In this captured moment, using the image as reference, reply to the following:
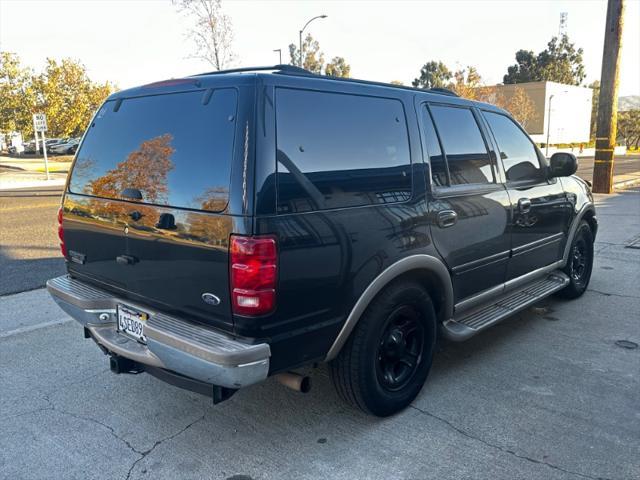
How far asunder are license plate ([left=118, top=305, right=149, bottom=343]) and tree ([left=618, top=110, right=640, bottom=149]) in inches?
2955

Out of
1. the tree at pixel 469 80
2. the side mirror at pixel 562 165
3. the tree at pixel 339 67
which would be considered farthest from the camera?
the tree at pixel 339 67

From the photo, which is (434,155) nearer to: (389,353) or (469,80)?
(389,353)

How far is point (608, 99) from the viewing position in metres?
13.5

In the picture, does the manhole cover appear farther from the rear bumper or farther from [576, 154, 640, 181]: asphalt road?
[576, 154, 640, 181]: asphalt road

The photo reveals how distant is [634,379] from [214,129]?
131 inches

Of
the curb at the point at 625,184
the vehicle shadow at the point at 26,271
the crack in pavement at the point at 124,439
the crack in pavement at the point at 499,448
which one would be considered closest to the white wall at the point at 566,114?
the curb at the point at 625,184

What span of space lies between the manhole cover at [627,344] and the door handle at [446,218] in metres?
2.03

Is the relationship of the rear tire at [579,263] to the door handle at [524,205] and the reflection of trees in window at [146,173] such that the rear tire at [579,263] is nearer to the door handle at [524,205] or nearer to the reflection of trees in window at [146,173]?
the door handle at [524,205]

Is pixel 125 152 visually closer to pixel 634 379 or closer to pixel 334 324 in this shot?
pixel 334 324

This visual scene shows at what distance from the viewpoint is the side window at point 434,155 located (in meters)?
3.42

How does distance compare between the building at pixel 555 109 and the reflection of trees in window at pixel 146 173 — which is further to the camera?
the building at pixel 555 109

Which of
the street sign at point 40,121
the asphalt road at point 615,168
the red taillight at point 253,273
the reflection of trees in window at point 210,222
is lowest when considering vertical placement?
the asphalt road at point 615,168

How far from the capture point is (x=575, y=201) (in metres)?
5.15

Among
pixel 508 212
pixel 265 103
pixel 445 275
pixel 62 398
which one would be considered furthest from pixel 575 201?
pixel 62 398
